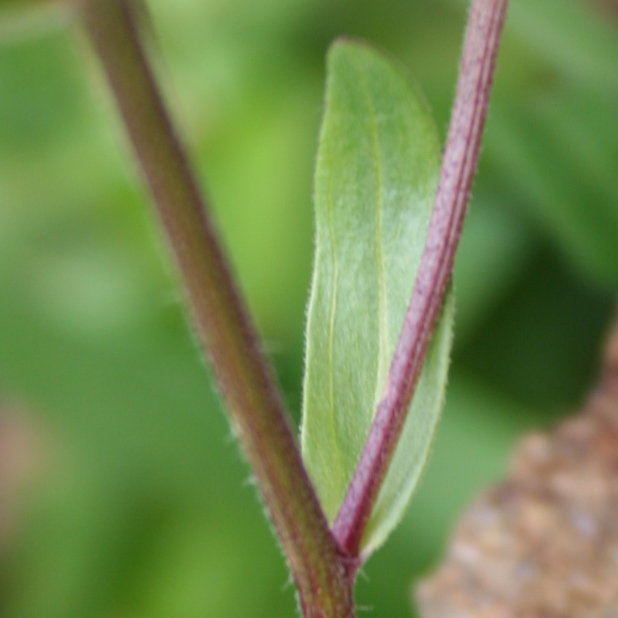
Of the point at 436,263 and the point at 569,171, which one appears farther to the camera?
the point at 569,171

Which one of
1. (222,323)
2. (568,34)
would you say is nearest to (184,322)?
(568,34)

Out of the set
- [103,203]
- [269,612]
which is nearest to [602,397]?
[269,612]

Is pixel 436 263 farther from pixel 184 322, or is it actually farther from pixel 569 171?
pixel 184 322

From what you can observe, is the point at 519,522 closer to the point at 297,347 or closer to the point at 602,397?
the point at 602,397

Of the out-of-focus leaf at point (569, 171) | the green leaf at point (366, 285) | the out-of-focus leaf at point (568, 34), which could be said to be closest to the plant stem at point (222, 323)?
the green leaf at point (366, 285)

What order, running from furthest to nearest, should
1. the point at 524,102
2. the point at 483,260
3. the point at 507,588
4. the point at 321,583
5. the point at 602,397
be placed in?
the point at 483,260, the point at 524,102, the point at 602,397, the point at 507,588, the point at 321,583
